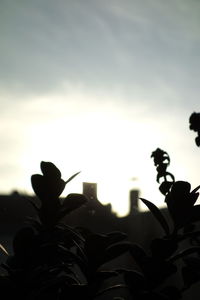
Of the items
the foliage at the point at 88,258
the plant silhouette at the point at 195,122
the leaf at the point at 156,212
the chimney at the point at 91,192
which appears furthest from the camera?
the chimney at the point at 91,192

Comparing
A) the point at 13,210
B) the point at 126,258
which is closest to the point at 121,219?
the point at 126,258

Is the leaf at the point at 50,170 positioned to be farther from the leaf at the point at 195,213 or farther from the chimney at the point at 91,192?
the leaf at the point at 195,213

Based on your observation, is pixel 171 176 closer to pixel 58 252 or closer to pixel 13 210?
pixel 58 252

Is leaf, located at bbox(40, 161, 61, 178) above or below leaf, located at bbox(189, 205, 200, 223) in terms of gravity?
above

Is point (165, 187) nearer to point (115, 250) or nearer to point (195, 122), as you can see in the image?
point (195, 122)

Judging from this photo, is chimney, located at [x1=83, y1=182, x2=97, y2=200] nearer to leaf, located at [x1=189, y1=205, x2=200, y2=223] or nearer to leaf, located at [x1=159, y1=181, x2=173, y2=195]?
leaf, located at [x1=159, y1=181, x2=173, y2=195]

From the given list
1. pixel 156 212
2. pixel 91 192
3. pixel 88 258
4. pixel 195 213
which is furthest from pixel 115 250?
pixel 91 192

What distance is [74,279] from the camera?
1.50 m

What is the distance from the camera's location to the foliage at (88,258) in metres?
1.40

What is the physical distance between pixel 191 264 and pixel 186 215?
0.19m

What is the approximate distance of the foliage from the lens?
1396mm

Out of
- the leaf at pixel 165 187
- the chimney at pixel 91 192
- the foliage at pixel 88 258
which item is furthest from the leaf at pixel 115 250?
the chimney at pixel 91 192

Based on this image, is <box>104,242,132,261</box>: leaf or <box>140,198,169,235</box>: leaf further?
<box>140,198,169,235</box>: leaf

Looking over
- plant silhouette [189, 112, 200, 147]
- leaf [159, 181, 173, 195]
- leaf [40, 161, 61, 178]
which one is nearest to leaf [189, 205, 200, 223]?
leaf [159, 181, 173, 195]
